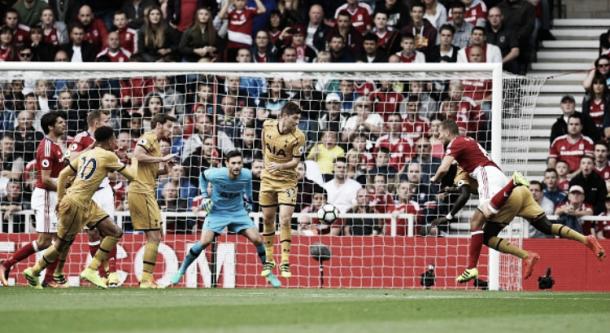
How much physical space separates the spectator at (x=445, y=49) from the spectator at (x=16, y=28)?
6.67 meters

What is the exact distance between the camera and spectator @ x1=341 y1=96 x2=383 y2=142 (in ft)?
67.1

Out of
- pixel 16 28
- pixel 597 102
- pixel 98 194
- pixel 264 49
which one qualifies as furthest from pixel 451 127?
pixel 16 28

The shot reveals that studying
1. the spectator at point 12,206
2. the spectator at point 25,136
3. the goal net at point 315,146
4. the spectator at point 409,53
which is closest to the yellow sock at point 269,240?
the goal net at point 315,146

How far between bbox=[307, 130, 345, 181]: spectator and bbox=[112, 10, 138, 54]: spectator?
13.8 feet

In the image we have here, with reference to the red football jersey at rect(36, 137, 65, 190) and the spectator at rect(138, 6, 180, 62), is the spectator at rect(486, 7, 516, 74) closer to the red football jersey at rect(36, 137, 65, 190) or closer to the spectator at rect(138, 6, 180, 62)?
the spectator at rect(138, 6, 180, 62)

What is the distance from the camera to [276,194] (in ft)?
59.7

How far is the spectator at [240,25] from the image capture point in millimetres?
22797

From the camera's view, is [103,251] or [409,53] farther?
[409,53]

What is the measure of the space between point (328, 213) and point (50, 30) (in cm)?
751

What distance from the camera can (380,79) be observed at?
63.7 feet

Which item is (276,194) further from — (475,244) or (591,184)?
(591,184)

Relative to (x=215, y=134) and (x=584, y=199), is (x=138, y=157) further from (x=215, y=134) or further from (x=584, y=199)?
(x=584, y=199)

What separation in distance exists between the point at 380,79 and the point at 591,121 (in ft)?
11.4

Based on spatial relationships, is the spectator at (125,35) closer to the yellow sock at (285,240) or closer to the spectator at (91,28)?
the spectator at (91,28)
